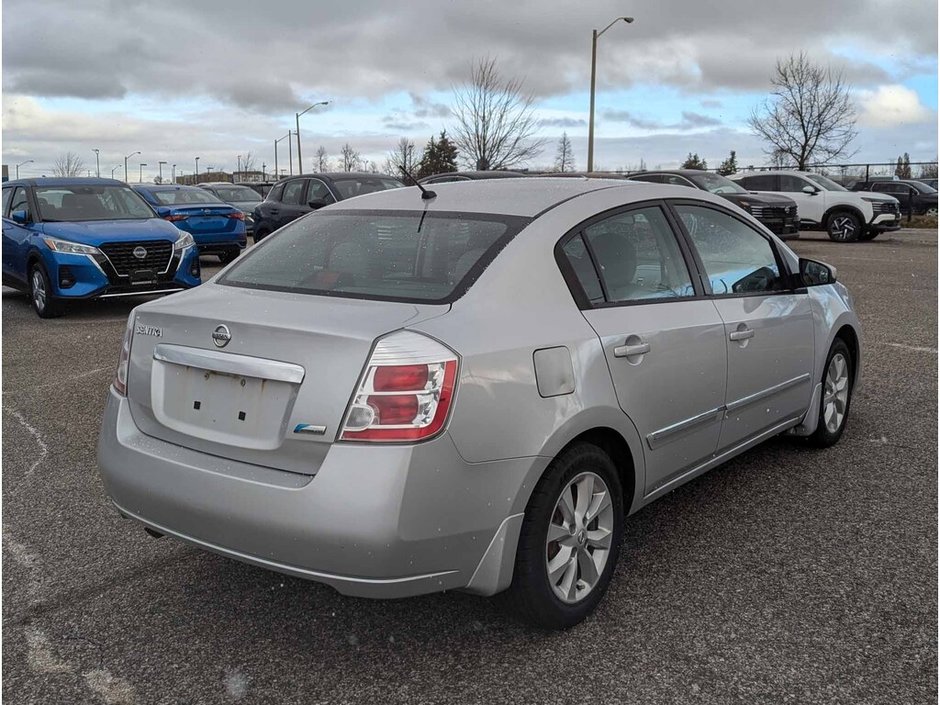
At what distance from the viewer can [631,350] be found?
128 inches

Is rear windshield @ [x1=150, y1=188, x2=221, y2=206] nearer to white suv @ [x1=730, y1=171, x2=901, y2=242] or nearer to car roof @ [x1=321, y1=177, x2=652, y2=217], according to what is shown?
white suv @ [x1=730, y1=171, x2=901, y2=242]

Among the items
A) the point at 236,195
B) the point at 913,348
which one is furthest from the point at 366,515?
the point at 236,195

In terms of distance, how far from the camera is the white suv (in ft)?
71.1

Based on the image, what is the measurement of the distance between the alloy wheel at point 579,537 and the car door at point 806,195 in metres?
20.4

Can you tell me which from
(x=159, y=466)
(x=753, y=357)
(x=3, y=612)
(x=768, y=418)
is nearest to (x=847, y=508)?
(x=768, y=418)

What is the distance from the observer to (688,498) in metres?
4.38

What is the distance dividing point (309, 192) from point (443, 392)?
529 inches

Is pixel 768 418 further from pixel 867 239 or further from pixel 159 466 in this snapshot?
pixel 867 239

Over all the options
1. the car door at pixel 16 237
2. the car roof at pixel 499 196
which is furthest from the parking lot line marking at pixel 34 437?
the car door at pixel 16 237

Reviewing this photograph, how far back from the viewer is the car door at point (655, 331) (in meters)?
3.28

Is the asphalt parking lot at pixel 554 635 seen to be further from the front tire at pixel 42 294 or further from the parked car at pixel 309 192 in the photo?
the parked car at pixel 309 192

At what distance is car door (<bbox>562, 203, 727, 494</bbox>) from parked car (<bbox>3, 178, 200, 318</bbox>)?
803 centimetres

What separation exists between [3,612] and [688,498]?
2973 mm

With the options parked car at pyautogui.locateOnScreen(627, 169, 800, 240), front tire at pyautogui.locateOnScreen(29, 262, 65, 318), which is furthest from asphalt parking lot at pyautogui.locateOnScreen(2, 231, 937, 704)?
parked car at pyautogui.locateOnScreen(627, 169, 800, 240)
